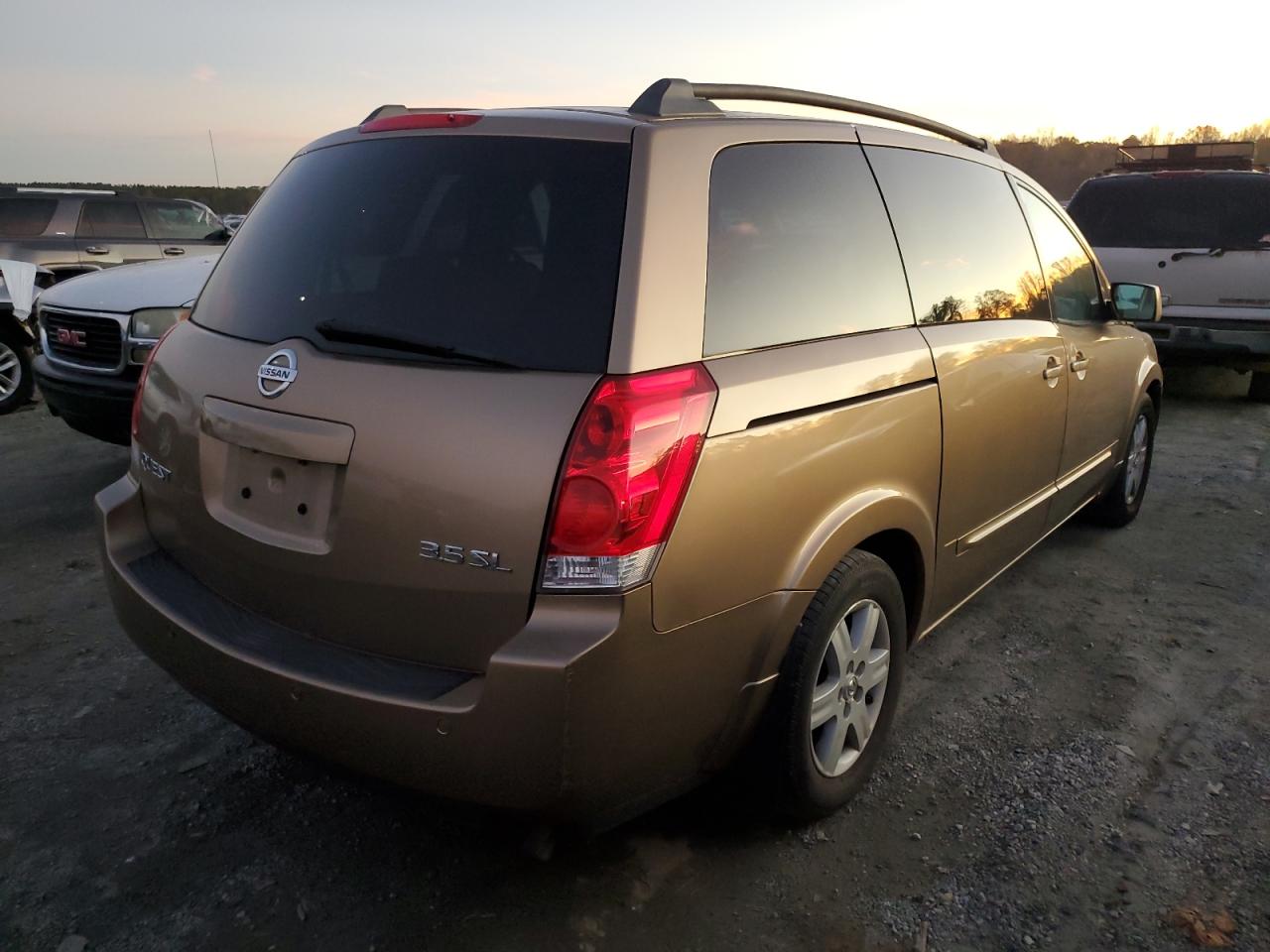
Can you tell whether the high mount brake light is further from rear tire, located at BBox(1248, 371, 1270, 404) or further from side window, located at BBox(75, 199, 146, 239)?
rear tire, located at BBox(1248, 371, 1270, 404)

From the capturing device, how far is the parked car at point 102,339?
5.35 metres

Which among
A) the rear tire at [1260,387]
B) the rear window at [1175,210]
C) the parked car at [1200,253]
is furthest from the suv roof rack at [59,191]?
the rear tire at [1260,387]

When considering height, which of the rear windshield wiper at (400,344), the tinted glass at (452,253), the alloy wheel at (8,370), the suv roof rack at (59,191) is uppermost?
the tinted glass at (452,253)

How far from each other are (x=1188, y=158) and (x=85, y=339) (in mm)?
12501

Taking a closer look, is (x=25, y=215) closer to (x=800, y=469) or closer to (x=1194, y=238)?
(x=800, y=469)

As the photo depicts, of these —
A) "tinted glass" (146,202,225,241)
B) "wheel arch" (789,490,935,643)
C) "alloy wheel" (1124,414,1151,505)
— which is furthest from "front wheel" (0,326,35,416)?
"alloy wheel" (1124,414,1151,505)

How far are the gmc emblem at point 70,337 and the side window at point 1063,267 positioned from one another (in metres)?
4.99

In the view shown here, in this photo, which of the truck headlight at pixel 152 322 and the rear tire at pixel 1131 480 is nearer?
the rear tire at pixel 1131 480

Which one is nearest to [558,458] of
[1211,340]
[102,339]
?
[102,339]

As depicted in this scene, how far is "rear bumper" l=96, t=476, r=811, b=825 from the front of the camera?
6.13ft

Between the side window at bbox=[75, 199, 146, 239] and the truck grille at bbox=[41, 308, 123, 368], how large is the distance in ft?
13.9

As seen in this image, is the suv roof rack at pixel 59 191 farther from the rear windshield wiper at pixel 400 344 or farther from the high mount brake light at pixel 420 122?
the rear windshield wiper at pixel 400 344

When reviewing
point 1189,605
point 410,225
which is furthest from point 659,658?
point 1189,605

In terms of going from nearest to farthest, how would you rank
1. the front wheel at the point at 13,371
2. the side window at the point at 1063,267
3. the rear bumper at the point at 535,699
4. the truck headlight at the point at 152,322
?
the rear bumper at the point at 535,699, the side window at the point at 1063,267, the truck headlight at the point at 152,322, the front wheel at the point at 13,371
